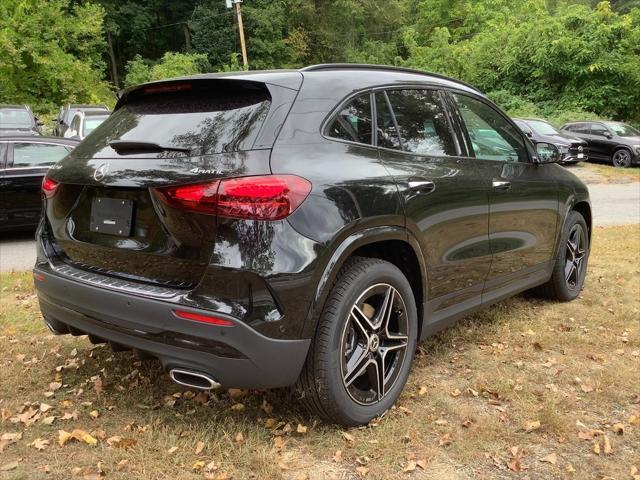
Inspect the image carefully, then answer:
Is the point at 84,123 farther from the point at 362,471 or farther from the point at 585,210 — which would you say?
the point at 362,471

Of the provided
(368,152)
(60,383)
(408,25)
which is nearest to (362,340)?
(368,152)

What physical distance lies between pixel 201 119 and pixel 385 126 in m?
1.00

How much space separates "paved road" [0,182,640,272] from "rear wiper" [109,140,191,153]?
14.6 feet

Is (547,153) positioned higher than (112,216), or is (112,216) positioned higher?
(547,153)

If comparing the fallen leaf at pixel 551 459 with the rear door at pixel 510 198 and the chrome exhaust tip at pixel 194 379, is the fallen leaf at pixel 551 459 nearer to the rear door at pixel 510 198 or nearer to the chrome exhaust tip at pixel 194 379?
the rear door at pixel 510 198

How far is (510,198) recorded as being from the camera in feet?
13.2

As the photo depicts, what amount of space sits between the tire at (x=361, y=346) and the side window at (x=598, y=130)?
65.4ft

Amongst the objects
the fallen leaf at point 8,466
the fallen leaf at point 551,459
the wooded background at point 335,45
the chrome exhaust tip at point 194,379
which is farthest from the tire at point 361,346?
the wooded background at point 335,45

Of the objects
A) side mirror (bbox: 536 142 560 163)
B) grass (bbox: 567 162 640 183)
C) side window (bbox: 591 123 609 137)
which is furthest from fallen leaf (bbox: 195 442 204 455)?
side window (bbox: 591 123 609 137)

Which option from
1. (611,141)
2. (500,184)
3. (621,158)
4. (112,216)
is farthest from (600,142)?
(112,216)

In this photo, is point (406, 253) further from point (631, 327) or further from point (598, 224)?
point (598, 224)

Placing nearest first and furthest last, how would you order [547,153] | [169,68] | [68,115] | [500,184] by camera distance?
1. [500,184]
2. [547,153]
3. [68,115]
4. [169,68]

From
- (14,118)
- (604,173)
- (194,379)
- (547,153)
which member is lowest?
(604,173)

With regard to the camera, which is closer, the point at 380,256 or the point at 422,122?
the point at 380,256
